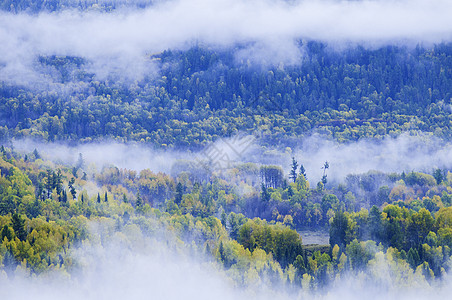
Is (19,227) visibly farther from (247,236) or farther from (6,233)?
(247,236)

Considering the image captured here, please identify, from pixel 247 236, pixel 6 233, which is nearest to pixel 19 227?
pixel 6 233

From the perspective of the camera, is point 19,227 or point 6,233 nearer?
point 6,233

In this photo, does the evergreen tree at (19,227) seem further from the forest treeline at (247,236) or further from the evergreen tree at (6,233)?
the evergreen tree at (6,233)

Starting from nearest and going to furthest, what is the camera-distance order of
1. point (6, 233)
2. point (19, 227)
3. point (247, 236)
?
point (6, 233) → point (19, 227) → point (247, 236)

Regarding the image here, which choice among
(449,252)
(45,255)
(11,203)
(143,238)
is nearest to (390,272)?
(449,252)

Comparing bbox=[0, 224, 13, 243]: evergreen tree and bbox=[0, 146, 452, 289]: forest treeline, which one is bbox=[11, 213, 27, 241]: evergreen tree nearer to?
bbox=[0, 146, 452, 289]: forest treeline

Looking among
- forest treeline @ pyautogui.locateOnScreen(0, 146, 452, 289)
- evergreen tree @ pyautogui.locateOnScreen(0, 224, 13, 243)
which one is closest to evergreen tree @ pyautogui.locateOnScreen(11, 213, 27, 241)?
forest treeline @ pyautogui.locateOnScreen(0, 146, 452, 289)

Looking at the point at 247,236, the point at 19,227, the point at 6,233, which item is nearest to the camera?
the point at 6,233

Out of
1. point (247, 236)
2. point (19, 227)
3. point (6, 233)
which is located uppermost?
point (19, 227)

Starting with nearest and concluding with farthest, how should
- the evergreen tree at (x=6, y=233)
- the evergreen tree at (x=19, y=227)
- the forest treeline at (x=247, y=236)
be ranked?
the forest treeline at (x=247, y=236) → the evergreen tree at (x=6, y=233) → the evergreen tree at (x=19, y=227)

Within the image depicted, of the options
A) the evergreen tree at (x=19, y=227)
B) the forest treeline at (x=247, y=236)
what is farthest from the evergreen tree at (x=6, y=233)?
the evergreen tree at (x=19, y=227)

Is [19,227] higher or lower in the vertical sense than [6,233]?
higher

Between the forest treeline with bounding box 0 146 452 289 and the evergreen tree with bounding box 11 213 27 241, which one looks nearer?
the forest treeline with bounding box 0 146 452 289
